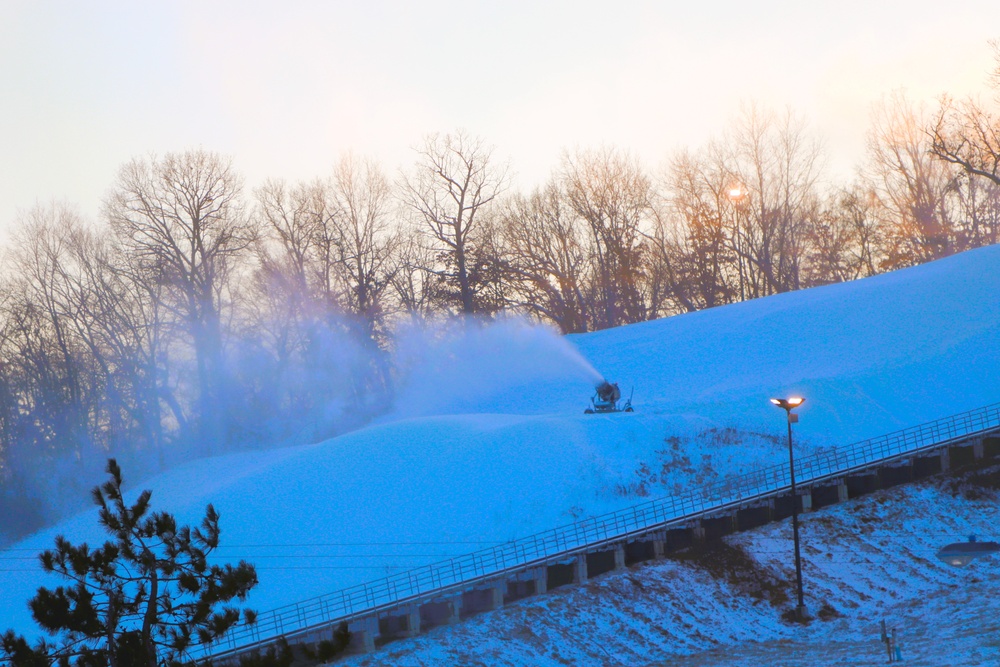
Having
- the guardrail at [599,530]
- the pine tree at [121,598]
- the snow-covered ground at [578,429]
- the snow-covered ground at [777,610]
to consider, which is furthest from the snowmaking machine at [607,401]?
the pine tree at [121,598]

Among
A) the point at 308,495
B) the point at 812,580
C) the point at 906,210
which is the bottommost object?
the point at 812,580

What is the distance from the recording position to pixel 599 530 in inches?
1330

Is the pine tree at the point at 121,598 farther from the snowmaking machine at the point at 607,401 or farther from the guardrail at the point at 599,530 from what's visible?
the snowmaking machine at the point at 607,401

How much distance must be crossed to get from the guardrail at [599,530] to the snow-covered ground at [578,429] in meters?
0.78

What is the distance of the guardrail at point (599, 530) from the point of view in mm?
28453

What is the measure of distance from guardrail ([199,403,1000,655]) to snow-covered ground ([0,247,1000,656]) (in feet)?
2.55

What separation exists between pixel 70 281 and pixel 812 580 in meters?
50.5

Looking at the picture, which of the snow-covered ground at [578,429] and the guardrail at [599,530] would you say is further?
the snow-covered ground at [578,429]

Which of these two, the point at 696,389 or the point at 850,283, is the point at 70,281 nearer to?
the point at 696,389

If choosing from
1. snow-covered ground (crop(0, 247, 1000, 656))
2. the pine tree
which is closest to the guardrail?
snow-covered ground (crop(0, 247, 1000, 656))

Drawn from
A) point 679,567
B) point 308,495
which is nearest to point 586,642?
point 679,567

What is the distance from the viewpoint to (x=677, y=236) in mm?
77875

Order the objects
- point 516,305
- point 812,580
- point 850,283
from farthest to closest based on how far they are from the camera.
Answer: point 516,305 → point 850,283 → point 812,580

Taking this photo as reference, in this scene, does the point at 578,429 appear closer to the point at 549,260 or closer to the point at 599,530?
the point at 599,530
